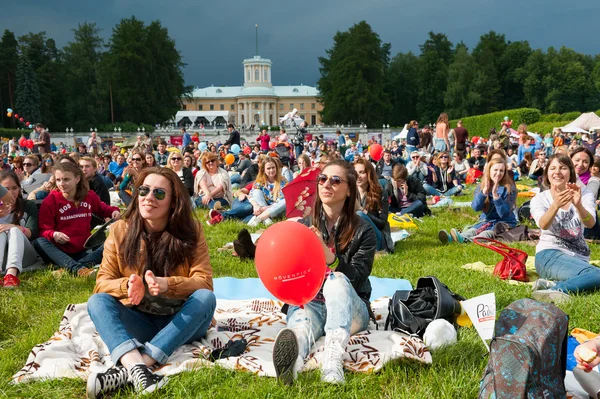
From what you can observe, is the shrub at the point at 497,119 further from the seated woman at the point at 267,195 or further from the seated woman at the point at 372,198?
the seated woman at the point at 372,198

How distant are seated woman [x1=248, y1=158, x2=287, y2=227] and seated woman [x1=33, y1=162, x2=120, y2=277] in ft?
9.88

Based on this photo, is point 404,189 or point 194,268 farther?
point 404,189

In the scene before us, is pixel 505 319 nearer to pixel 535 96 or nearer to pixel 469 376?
pixel 469 376

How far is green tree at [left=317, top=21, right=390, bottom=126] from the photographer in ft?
206

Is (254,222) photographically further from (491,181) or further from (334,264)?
(334,264)

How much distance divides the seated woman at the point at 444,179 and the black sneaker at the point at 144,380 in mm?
9784

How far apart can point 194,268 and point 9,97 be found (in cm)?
6784

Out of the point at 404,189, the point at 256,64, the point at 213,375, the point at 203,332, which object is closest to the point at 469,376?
the point at 213,375

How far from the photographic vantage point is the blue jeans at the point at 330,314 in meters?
3.15

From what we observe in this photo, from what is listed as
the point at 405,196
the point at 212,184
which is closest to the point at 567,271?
the point at 405,196

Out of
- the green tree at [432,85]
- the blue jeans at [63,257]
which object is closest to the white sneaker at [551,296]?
the blue jeans at [63,257]

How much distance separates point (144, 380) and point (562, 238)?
379 cm

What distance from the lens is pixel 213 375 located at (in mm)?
3049

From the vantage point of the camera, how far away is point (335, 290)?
3236 mm
